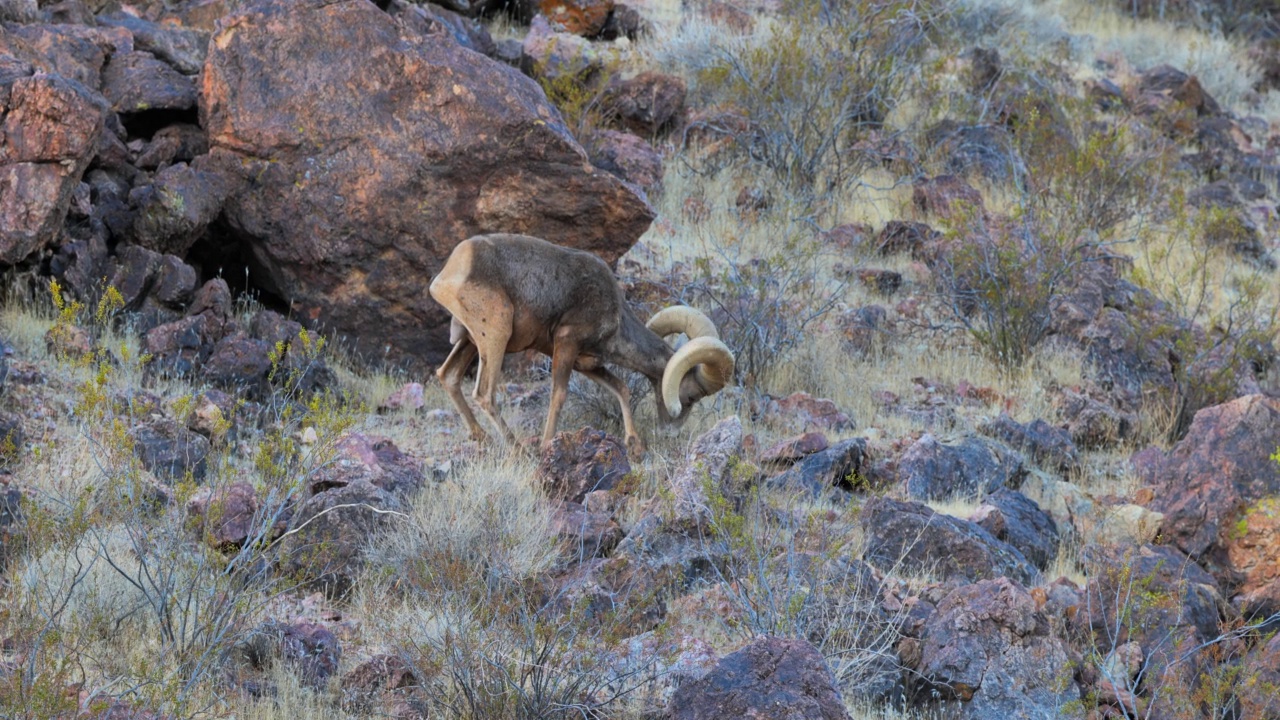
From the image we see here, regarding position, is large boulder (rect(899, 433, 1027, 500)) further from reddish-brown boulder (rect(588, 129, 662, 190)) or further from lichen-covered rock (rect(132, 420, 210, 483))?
reddish-brown boulder (rect(588, 129, 662, 190))

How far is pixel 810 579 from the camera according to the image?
7172 mm

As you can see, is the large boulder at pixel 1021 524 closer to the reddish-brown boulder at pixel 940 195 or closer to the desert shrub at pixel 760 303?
the desert shrub at pixel 760 303

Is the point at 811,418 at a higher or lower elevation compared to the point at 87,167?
lower

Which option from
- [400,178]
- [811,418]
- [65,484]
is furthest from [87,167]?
[811,418]

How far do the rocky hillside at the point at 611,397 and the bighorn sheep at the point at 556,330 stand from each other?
1.46ft

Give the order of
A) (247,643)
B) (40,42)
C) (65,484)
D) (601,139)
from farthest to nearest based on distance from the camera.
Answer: (601,139) < (40,42) < (65,484) < (247,643)

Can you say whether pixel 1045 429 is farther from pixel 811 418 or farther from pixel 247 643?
pixel 247 643

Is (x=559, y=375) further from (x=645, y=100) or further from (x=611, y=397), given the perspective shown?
(x=645, y=100)

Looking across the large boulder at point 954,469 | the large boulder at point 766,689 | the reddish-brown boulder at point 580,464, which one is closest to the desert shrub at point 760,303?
the large boulder at point 954,469

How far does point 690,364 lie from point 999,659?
3995 mm

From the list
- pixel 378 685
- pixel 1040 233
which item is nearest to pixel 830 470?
pixel 378 685

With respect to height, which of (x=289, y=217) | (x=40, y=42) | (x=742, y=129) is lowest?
(x=742, y=129)

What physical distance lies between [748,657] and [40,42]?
31.3 ft

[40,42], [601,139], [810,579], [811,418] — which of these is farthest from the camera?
[601,139]
